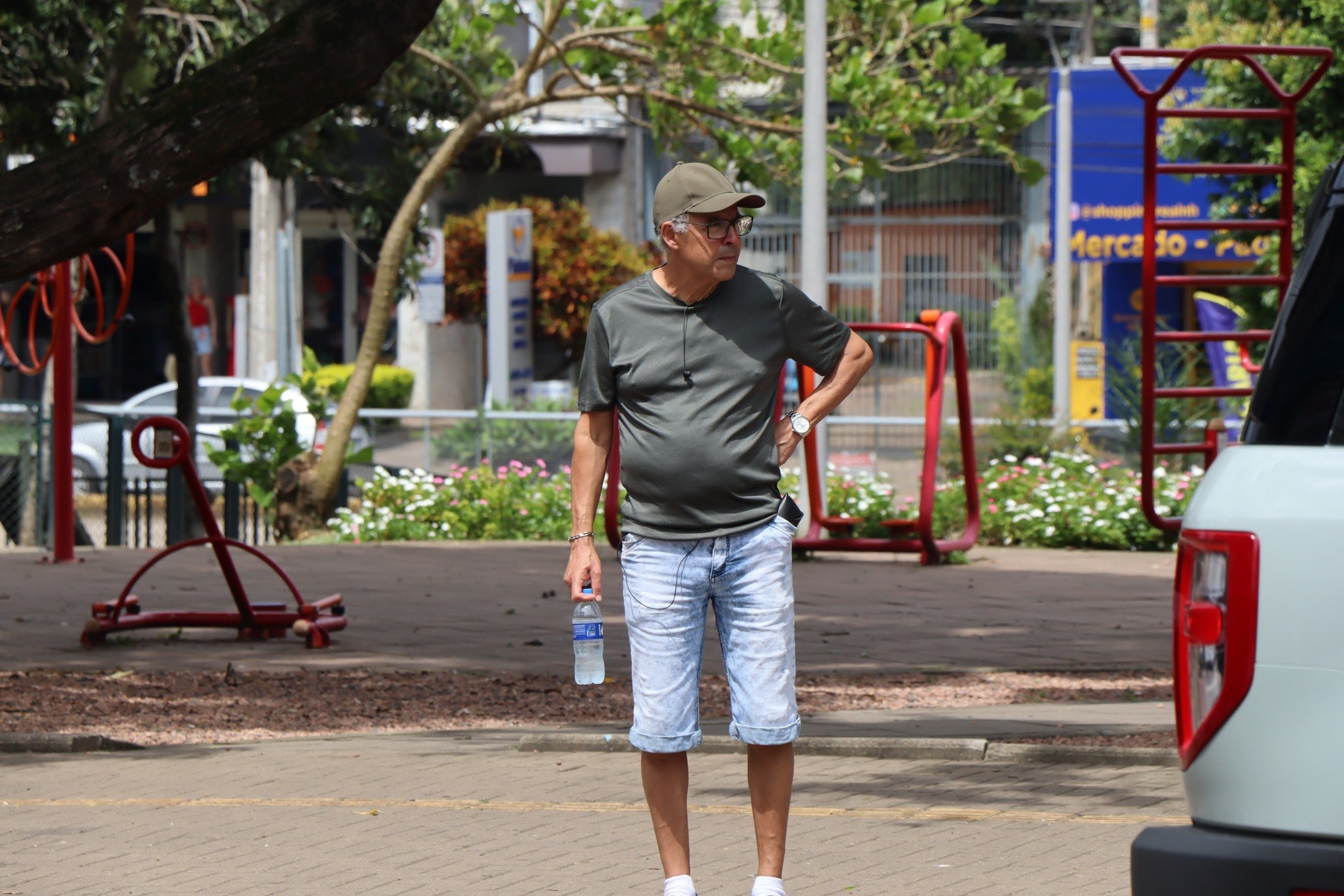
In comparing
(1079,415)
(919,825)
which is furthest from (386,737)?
(1079,415)

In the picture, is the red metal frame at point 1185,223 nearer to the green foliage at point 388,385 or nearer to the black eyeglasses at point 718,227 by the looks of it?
the black eyeglasses at point 718,227

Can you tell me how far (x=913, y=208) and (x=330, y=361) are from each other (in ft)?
36.5

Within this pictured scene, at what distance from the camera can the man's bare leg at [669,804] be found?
460 centimetres

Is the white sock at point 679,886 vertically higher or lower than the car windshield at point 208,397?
lower

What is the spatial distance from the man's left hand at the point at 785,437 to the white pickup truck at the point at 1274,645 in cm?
176

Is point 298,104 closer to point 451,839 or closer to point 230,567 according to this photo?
point 230,567

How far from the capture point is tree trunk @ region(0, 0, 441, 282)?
7.65 m

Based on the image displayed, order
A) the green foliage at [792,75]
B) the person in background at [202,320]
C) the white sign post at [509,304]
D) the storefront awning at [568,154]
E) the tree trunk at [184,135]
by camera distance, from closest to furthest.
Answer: the tree trunk at [184,135], the green foliage at [792,75], the white sign post at [509,304], the storefront awning at [568,154], the person in background at [202,320]

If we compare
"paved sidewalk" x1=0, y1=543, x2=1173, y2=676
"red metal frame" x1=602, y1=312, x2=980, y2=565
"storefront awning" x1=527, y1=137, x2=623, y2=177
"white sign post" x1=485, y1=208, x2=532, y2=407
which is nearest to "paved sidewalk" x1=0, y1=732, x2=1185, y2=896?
"paved sidewalk" x1=0, y1=543, x2=1173, y2=676

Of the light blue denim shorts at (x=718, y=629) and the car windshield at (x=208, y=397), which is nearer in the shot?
the light blue denim shorts at (x=718, y=629)

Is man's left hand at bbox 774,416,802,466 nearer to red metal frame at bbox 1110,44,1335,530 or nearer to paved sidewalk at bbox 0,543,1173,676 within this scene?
paved sidewalk at bbox 0,543,1173,676

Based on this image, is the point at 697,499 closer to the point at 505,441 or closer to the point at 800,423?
the point at 800,423

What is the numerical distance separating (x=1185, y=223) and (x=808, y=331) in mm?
6834

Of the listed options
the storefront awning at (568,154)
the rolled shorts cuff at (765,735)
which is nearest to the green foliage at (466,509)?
the rolled shorts cuff at (765,735)
